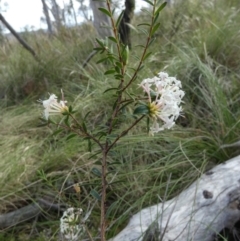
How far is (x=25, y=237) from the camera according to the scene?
2062 millimetres

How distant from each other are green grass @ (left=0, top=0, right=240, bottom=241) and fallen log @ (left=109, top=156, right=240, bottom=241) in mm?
111

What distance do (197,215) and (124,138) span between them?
74cm

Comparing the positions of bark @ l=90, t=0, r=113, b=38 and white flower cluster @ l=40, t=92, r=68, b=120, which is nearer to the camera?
white flower cluster @ l=40, t=92, r=68, b=120

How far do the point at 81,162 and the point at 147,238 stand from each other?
0.92 m

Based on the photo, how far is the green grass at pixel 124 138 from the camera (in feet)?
6.65

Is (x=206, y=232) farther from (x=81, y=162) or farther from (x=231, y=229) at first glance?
(x=81, y=162)

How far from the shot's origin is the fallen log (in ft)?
4.97

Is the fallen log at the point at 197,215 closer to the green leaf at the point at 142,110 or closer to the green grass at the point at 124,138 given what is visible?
the green grass at the point at 124,138

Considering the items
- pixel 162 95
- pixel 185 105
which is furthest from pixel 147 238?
pixel 185 105

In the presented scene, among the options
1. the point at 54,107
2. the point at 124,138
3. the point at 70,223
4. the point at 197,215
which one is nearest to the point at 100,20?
the point at 124,138

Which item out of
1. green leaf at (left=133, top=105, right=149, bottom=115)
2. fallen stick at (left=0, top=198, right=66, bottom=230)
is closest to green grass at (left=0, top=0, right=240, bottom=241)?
fallen stick at (left=0, top=198, right=66, bottom=230)

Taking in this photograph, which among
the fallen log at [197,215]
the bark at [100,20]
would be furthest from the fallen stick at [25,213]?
the bark at [100,20]

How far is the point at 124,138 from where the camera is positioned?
7.35 ft

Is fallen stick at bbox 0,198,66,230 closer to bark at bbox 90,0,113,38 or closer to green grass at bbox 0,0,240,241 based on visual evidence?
green grass at bbox 0,0,240,241
